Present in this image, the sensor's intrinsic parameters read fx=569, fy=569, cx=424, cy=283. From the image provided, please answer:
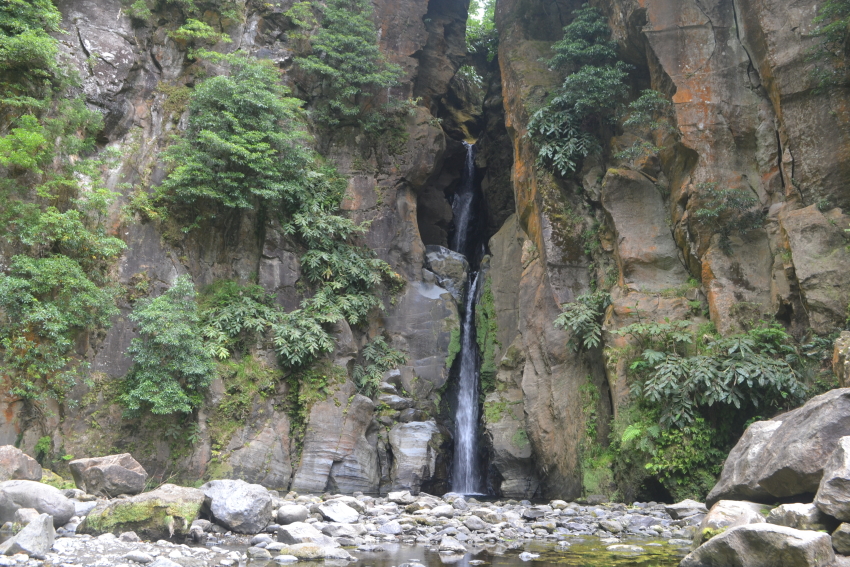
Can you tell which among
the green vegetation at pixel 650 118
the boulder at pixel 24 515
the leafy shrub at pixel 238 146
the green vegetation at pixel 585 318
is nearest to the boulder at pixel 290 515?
the boulder at pixel 24 515

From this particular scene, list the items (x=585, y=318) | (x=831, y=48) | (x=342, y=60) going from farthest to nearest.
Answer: (x=342, y=60) < (x=585, y=318) < (x=831, y=48)

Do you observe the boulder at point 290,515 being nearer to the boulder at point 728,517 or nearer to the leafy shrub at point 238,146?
the boulder at point 728,517

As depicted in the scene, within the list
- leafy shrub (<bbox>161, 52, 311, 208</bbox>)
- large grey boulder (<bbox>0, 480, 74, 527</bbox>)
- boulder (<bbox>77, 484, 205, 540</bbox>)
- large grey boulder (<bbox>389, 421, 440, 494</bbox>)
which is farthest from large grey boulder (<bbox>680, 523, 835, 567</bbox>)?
leafy shrub (<bbox>161, 52, 311, 208</bbox>)

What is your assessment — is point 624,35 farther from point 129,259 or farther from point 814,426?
point 129,259

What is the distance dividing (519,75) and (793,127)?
8.57m

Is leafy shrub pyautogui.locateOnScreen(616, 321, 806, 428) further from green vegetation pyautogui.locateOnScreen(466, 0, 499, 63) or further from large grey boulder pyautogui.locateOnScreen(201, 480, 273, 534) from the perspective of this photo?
green vegetation pyautogui.locateOnScreen(466, 0, 499, 63)

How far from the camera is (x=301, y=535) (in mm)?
7754

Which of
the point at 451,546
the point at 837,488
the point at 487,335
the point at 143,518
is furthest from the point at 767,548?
the point at 487,335

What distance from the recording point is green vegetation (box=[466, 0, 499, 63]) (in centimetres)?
2400

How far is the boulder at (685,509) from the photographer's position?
938cm

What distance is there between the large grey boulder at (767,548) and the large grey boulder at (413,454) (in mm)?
9872

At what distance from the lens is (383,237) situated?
1870 cm

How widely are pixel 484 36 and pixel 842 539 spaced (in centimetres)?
2445

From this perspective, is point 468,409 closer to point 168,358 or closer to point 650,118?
point 168,358
